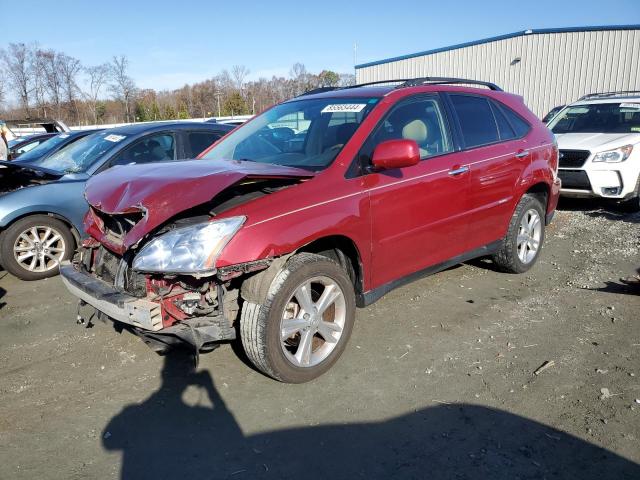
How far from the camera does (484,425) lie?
2.75m

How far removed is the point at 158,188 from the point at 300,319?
1.19 meters

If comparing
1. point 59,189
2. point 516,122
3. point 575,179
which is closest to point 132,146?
point 59,189

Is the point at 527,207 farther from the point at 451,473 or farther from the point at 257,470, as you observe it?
the point at 257,470

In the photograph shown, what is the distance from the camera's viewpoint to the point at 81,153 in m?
6.09

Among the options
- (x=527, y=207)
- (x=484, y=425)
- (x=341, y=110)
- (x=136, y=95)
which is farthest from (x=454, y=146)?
(x=136, y=95)

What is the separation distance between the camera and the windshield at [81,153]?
584 cm

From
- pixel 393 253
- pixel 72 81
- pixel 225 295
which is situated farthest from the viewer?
pixel 72 81

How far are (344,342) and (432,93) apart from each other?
2.22 meters

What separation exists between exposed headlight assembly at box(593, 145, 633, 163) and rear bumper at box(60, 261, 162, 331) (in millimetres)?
7392

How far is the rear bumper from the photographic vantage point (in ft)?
9.05

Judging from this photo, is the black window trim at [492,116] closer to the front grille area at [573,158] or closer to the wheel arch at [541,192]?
the wheel arch at [541,192]

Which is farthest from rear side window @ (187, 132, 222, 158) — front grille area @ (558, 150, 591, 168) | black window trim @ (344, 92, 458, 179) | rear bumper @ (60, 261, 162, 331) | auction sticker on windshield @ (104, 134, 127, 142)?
front grille area @ (558, 150, 591, 168)

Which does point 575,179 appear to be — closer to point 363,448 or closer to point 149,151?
point 149,151

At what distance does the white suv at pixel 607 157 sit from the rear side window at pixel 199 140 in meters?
5.60
